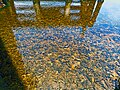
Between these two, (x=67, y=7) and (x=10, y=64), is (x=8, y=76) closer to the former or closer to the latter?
(x=10, y=64)

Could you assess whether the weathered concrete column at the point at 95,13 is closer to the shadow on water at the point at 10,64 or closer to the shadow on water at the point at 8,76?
the shadow on water at the point at 10,64

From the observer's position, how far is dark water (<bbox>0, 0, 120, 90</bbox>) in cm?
527

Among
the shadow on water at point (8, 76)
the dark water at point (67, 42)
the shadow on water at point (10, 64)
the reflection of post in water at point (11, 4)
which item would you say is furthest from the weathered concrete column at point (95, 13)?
the shadow on water at point (8, 76)

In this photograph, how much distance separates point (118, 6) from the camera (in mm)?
13273

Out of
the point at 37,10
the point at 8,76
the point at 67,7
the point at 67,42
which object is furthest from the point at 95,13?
the point at 8,76

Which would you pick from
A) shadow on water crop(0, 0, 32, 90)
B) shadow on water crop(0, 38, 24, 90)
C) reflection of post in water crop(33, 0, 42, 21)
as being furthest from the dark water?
Answer: shadow on water crop(0, 38, 24, 90)

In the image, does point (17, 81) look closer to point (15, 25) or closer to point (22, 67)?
point (22, 67)

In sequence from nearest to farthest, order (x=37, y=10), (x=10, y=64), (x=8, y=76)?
(x=8, y=76)
(x=10, y=64)
(x=37, y=10)

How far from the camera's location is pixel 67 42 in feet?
24.1

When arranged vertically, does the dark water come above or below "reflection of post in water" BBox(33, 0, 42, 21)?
below

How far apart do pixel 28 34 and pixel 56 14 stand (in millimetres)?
3298

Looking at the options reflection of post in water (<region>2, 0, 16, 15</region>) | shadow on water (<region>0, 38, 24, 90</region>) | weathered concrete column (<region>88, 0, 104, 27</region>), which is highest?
reflection of post in water (<region>2, 0, 16, 15</region>)

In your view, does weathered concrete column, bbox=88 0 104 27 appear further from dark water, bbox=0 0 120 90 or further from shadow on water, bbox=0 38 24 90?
shadow on water, bbox=0 38 24 90

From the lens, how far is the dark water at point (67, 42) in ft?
17.3
